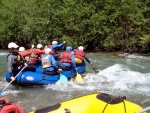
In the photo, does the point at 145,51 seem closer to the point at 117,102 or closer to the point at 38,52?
the point at 38,52

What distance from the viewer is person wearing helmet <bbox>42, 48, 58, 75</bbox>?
8.90m

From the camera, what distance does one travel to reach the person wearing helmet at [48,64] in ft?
29.2

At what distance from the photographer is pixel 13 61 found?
821 centimetres

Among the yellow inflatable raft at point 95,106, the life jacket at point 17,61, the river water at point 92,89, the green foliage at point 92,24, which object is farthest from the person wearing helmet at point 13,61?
the green foliage at point 92,24

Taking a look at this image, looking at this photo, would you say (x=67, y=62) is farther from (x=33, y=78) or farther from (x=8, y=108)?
(x=8, y=108)

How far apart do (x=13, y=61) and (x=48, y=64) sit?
1.16 m

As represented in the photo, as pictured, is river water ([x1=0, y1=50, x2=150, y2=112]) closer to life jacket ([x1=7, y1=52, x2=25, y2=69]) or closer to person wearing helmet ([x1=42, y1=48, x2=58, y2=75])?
person wearing helmet ([x1=42, y1=48, x2=58, y2=75])

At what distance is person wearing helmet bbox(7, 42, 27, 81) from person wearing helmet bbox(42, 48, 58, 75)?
66 centimetres

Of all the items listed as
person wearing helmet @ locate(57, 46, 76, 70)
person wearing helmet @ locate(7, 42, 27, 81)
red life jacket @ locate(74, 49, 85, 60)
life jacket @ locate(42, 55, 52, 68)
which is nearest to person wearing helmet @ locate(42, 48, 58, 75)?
life jacket @ locate(42, 55, 52, 68)

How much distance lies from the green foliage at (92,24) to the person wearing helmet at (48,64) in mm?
9058

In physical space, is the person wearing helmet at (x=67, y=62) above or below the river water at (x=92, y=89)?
above

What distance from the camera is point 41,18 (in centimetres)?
1995

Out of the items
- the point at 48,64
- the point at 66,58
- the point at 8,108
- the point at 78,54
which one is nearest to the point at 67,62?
the point at 66,58

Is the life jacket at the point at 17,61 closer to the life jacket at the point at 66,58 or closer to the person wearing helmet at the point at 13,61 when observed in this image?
the person wearing helmet at the point at 13,61
